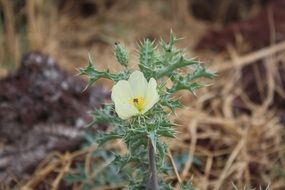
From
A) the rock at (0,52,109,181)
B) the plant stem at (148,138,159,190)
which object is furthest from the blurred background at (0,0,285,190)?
the plant stem at (148,138,159,190)

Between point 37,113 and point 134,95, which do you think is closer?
point 134,95

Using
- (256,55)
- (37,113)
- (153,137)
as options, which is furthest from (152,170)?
(256,55)

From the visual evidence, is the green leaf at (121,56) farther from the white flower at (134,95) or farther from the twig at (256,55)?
the twig at (256,55)

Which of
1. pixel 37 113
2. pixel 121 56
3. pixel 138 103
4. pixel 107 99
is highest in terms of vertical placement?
pixel 107 99

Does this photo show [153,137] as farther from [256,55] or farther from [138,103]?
[256,55]

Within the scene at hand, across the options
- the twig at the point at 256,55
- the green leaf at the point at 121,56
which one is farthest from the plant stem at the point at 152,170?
the twig at the point at 256,55

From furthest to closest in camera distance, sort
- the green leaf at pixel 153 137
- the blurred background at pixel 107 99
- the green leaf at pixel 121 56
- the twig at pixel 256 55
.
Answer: the twig at pixel 256 55 < the blurred background at pixel 107 99 < the green leaf at pixel 121 56 < the green leaf at pixel 153 137
